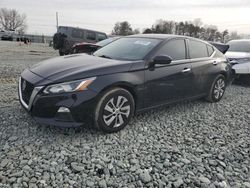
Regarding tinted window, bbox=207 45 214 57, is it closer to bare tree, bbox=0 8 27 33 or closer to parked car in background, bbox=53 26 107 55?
parked car in background, bbox=53 26 107 55

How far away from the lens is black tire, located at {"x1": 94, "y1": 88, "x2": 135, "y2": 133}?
3299 millimetres

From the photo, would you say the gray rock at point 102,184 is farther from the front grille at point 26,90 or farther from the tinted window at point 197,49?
the tinted window at point 197,49

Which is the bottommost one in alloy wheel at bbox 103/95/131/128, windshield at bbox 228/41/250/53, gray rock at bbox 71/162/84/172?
gray rock at bbox 71/162/84/172

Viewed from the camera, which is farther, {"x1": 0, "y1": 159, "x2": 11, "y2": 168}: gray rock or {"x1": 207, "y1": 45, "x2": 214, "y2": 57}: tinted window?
{"x1": 207, "y1": 45, "x2": 214, "y2": 57}: tinted window

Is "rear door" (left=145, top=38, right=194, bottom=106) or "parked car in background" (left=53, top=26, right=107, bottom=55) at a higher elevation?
"parked car in background" (left=53, top=26, right=107, bottom=55)

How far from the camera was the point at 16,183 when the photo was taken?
92.7 inches

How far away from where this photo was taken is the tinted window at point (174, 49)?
4084mm

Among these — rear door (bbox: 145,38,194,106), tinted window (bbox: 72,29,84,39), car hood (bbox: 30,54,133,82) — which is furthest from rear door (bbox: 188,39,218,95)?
tinted window (bbox: 72,29,84,39)

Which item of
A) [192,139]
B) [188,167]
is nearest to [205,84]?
[192,139]

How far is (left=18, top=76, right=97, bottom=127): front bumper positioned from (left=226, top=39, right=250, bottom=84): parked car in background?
A: 5307 mm

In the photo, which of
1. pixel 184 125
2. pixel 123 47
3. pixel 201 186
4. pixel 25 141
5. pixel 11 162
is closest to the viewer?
pixel 201 186

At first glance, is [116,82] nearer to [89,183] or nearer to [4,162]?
[89,183]

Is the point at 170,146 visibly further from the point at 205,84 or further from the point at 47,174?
the point at 205,84

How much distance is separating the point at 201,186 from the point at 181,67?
2.29 metres
